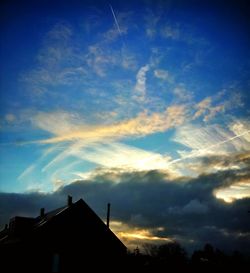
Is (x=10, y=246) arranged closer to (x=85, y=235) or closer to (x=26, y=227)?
(x=26, y=227)

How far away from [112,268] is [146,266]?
7375mm

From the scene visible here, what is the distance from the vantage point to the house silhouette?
27.6 metres

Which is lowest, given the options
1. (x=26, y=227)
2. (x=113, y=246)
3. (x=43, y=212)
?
(x=113, y=246)

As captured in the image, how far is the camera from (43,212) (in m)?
42.8

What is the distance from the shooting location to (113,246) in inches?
1282

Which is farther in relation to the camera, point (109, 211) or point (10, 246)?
point (109, 211)

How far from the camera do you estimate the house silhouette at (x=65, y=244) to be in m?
27.6

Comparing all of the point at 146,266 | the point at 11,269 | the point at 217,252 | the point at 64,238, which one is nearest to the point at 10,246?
the point at 11,269

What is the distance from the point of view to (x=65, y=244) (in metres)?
29.4

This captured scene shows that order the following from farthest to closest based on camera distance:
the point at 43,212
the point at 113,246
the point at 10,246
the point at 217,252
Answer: the point at 217,252
the point at 43,212
the point at 113,246
the point at 10,246

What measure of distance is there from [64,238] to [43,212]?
14479 millimetres

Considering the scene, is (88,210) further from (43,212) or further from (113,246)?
(43,212)

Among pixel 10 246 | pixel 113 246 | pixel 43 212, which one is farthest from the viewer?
pixel 43 212

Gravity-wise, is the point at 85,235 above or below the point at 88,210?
below
